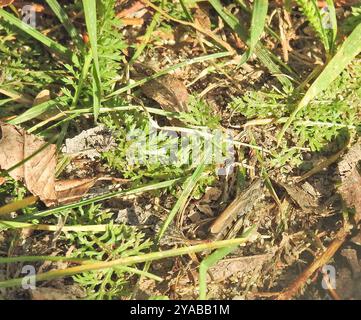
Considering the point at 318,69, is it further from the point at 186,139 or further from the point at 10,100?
the point at 10,100

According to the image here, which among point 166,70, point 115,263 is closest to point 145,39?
point 166,70

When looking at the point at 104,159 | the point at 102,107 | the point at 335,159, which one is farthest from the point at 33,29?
the point at 335,159

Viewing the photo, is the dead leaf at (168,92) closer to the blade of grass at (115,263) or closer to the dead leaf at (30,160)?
the dead leaf at (30,160)

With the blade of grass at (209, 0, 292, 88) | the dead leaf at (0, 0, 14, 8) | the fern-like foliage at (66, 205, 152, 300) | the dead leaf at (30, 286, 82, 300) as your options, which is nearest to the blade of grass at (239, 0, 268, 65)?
the blade of grass at (209, 0, 292, 88)

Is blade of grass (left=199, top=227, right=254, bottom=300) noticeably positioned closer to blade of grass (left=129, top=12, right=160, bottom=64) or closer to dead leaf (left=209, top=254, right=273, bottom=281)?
dead leaf (left=209, top=254, right=273, bottom=281)

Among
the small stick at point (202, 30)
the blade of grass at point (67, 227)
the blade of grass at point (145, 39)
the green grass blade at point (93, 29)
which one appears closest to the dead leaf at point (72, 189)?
the blade of grass at point (67, 227)
